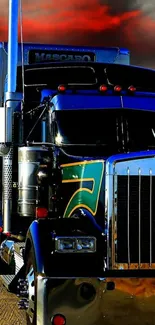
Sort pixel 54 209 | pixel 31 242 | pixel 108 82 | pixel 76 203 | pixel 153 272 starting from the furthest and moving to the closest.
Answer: pixel 108 82 → pixel 54 209 → pixel 76 203 → pixel 31 242 → pixel 153 272

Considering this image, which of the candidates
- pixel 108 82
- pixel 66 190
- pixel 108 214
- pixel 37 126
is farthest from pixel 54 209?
pixel 108 82

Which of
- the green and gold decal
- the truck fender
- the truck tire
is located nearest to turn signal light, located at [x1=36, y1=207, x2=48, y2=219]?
the green and gold decal

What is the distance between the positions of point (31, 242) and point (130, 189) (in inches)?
41.7

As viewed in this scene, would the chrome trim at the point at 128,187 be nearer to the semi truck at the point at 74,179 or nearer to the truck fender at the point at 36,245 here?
the semi truck at the point at 74,179

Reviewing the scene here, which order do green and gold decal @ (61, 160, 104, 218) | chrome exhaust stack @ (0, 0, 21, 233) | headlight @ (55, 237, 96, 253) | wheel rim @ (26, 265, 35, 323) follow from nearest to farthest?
1. headlight @ (55, 237, 96, 253)
2. wheel rim @ (26, 265, 35, 323)
3. green and gold decal @ (61, 160, 104, 218)
4. chrome exhaust stack @ (0, 0, 21, 233)

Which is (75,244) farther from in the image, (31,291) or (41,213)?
(41,213)

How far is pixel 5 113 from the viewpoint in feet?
23.5

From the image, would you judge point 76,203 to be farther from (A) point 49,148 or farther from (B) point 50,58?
(B) point 50,58

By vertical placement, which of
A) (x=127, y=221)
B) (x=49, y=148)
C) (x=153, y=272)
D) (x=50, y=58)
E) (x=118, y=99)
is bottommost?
(x=153, y=272)

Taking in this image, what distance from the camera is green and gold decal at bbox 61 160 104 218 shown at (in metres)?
6.14

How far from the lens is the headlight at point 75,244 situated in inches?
219

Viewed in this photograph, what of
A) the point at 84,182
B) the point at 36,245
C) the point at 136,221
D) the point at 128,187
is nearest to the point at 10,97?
the point at 84,182

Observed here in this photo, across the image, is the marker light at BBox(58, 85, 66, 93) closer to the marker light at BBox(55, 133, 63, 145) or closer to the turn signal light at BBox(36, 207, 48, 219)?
the marker light at BBox(55, 133, 63, 145)

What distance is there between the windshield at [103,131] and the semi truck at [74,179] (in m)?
0.01
